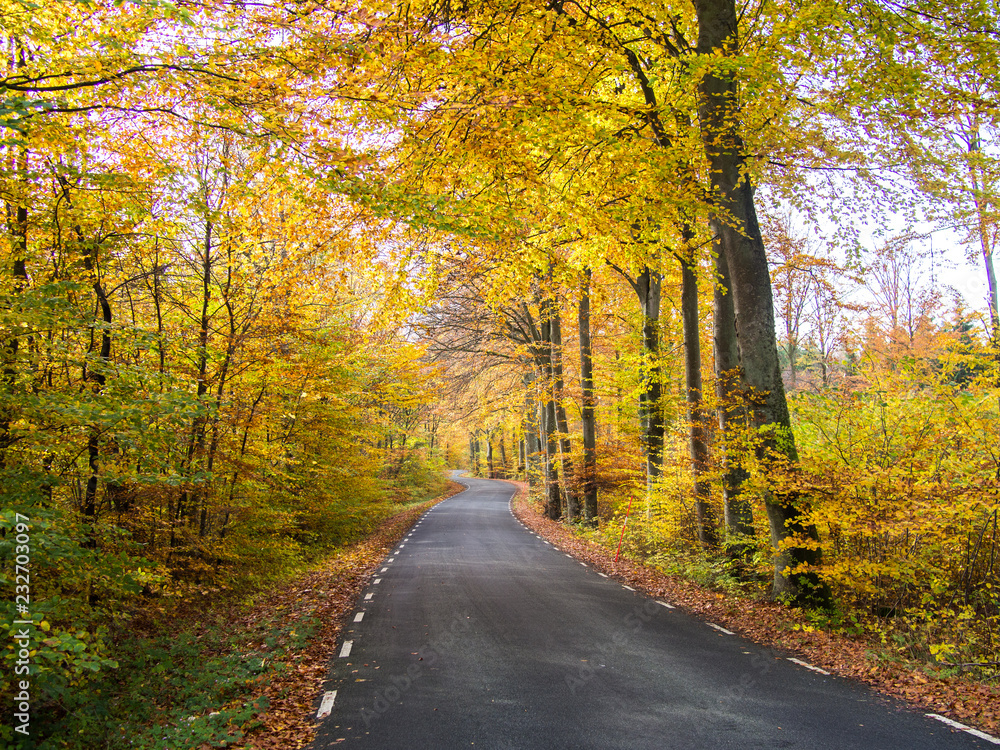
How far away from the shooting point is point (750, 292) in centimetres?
846

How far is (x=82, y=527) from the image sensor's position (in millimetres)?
5137

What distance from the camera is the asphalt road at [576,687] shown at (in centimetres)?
457

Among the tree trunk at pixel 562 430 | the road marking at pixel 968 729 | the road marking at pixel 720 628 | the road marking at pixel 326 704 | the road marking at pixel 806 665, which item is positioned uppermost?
the tree trunk at pixel 562 430

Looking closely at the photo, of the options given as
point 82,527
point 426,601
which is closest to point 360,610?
point 426,601

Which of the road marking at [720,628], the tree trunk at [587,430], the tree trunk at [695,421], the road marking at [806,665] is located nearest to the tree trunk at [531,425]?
the tree trunk at [587,430]

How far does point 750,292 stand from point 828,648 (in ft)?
16.1

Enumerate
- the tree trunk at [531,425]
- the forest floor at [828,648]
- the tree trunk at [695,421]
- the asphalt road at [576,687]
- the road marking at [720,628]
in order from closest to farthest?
the asphalt road at [576,687] < the forest floor at [828,648] < the road marking at [720,628] < the tree trunk at [695,421] < the tree trunk at [531,425]

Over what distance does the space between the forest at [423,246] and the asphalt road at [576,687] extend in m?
1.77

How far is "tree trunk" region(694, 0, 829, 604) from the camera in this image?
26.3 feet

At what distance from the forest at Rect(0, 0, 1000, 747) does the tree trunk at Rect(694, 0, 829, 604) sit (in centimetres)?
5

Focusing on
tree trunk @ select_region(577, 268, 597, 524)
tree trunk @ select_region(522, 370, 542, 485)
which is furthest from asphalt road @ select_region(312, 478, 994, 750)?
tree trunk @ select_region(522, 370, 542, 485)

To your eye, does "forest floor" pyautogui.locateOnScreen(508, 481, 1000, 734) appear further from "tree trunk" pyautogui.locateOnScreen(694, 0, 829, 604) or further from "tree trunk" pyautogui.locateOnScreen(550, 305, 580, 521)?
"tree trunk" pyautogui.locateOnScreen(550, 305, 580, 521)

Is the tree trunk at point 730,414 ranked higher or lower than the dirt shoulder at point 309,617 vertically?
higher

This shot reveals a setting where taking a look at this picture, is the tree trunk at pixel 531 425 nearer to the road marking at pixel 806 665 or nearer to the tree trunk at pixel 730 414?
the tree trunk at pixel 730 414
